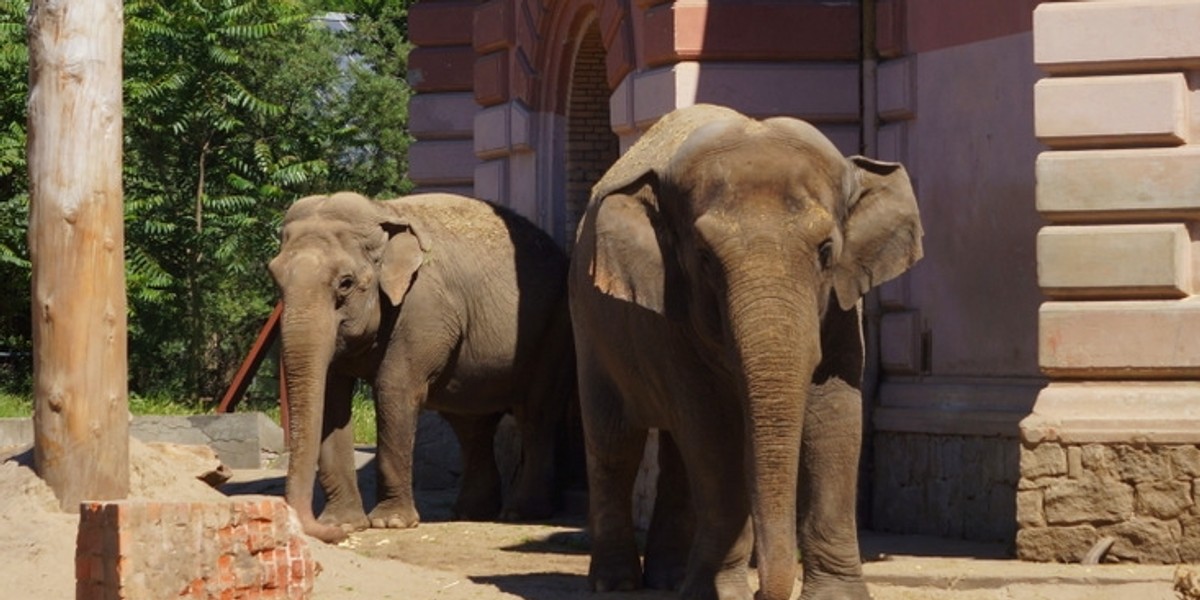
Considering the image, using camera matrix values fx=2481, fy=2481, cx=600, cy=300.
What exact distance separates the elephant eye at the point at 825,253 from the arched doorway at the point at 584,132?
7.57 m

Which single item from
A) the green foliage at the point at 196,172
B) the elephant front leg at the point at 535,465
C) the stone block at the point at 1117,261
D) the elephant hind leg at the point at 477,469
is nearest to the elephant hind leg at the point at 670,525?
the stone block at the point at 1117,261

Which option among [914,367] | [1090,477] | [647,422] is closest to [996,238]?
[914,367]

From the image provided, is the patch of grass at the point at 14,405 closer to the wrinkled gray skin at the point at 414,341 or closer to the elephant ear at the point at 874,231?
the wrinkled gray skin at the point at 414,341

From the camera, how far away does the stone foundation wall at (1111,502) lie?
1111cm

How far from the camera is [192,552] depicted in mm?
8633

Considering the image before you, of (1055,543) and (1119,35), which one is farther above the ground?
(1119,35)

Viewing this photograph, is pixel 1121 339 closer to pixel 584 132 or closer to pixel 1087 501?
pixel 1087 501

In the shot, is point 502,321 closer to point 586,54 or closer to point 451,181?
point 586,54

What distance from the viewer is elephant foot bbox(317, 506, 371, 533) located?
46.1ft

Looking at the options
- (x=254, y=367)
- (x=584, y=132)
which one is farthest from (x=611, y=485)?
(x=254, y=367)

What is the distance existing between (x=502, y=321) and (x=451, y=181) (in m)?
Answer: 3.53

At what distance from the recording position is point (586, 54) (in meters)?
16.3

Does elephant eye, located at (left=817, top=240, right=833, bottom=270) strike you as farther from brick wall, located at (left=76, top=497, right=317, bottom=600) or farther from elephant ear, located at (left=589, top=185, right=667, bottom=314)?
brick wall, located at (left=76, top=497, right=317, bottom=600)

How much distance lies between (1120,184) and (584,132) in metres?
5.72
